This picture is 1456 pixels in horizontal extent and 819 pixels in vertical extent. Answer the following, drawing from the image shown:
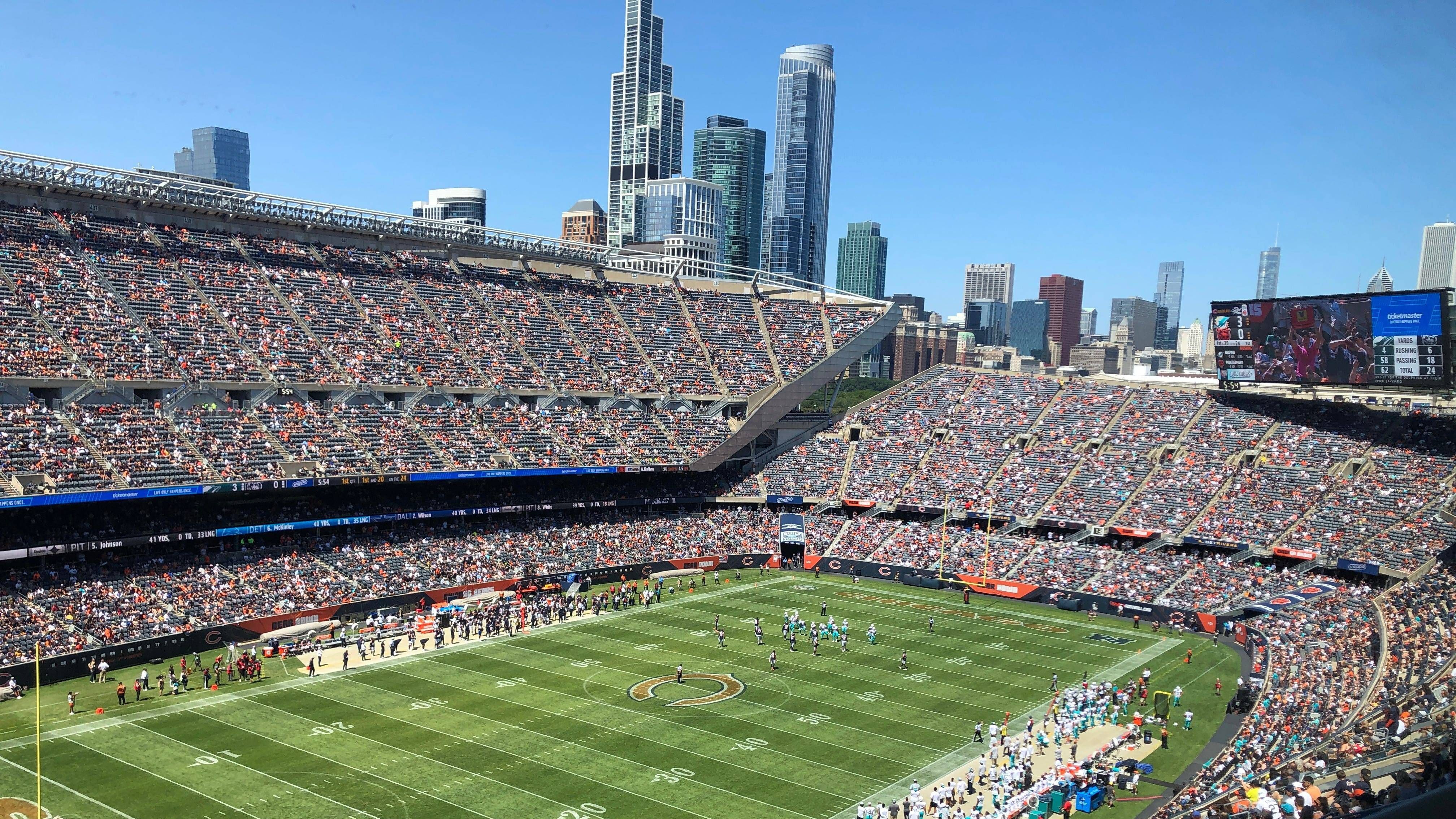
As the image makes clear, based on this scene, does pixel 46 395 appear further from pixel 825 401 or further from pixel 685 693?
pixel 825 401

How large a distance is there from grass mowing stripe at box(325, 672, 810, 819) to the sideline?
2.22m

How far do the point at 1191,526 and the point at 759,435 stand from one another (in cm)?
2970

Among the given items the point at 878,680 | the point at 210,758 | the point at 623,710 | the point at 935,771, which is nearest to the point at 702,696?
the point at 623,710

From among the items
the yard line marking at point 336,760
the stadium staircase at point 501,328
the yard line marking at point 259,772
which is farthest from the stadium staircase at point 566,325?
the yard line marking at point 259,772

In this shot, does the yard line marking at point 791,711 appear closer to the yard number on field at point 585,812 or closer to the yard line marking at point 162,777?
the yard number on field at point 585,812

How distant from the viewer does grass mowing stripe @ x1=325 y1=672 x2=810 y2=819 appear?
100ft

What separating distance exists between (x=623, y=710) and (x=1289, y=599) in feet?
106

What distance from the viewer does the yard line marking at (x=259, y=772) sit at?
28703mm

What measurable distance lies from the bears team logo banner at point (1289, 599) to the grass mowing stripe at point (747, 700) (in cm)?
2450

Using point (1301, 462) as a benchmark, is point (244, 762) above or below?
below

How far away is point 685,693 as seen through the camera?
40031 millimetres

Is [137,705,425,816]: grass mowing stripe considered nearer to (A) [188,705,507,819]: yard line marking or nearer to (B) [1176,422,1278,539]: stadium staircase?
(A) [188,705,507,819]: yard line marking

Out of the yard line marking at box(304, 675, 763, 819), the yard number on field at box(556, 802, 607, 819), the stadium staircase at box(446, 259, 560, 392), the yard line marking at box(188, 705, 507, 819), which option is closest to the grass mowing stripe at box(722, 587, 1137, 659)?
the stadium staircase at box(446, 259, 560, 392)

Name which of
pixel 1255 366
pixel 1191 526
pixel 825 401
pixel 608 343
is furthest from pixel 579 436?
pixel 1255 366
